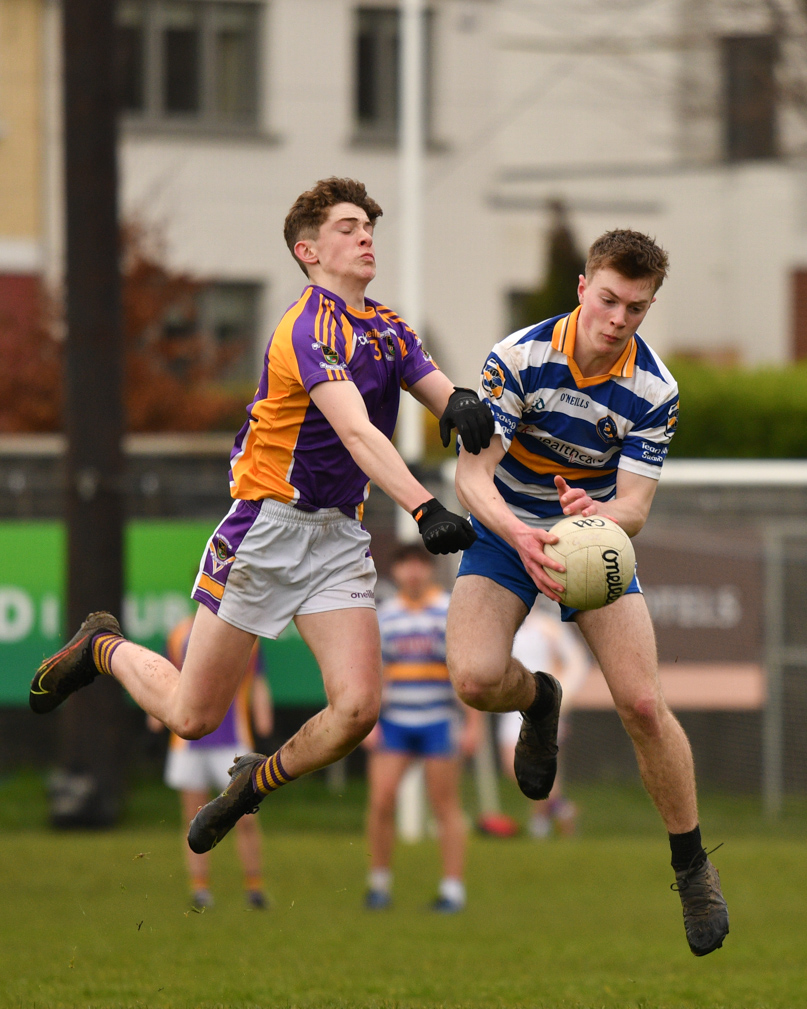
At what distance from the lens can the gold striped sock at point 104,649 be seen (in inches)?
281

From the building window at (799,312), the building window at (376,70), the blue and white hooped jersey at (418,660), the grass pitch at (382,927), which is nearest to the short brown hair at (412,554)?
the blue and white hooped jersey at (418,660)

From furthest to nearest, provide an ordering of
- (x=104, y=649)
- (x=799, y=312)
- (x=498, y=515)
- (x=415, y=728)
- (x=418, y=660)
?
(x=799, y=312), (x=418, y=660), (x=415, y=728), (x=104, y=649), (x=498, y=515)

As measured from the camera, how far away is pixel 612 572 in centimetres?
591

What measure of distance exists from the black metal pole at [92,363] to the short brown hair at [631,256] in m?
8.59

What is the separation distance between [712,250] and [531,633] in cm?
1143

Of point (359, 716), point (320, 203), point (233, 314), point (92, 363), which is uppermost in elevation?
point (233, 314)

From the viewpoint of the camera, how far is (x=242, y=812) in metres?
6.63

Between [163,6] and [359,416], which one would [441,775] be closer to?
[359,416]

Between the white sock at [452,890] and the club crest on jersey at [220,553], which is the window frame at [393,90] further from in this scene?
the club crest on jersey at [220,553]

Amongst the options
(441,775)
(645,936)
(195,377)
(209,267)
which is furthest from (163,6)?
(645,936)

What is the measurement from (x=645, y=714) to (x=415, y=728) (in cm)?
517

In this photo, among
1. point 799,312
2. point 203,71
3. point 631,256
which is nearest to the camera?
point 631,256

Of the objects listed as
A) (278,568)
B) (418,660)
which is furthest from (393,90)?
(278,568)

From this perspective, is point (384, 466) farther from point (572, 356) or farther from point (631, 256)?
point (631, 256)
